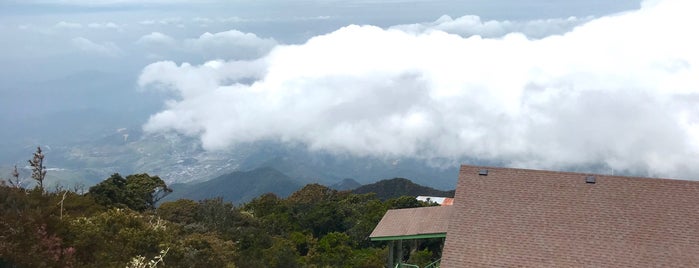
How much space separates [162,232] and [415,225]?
27.3 ft

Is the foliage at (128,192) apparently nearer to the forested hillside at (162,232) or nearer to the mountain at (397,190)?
the forested hillside at (162,232)

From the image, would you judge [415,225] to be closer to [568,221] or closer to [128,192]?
[568,221]

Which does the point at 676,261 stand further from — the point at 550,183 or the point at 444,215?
the point at 444,215

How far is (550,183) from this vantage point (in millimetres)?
18203

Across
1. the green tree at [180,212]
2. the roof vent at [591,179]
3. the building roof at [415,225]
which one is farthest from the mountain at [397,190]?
the roof vent at [591,179]

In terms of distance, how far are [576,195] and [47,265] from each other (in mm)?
14313

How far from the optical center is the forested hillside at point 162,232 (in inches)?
601

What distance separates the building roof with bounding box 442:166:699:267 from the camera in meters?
15.6

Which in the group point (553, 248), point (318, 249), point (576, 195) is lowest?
point (318, 249)

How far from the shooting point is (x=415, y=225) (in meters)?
19.9

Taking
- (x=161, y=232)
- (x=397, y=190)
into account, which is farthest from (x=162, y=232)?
(x=397, y=190)

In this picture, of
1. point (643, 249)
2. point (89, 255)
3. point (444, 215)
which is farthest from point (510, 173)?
point (89, 255)

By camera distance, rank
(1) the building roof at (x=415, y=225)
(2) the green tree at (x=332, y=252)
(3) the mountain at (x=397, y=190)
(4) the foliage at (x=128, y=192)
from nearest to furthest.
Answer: (1) the building roof at (x=415, y=225)
(2) the green tree at (x=332, y=252)
(4) the foliage at (x=128, y=192)
(3) the mountain at (x=397, y=190)

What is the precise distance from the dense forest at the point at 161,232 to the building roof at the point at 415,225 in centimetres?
514
